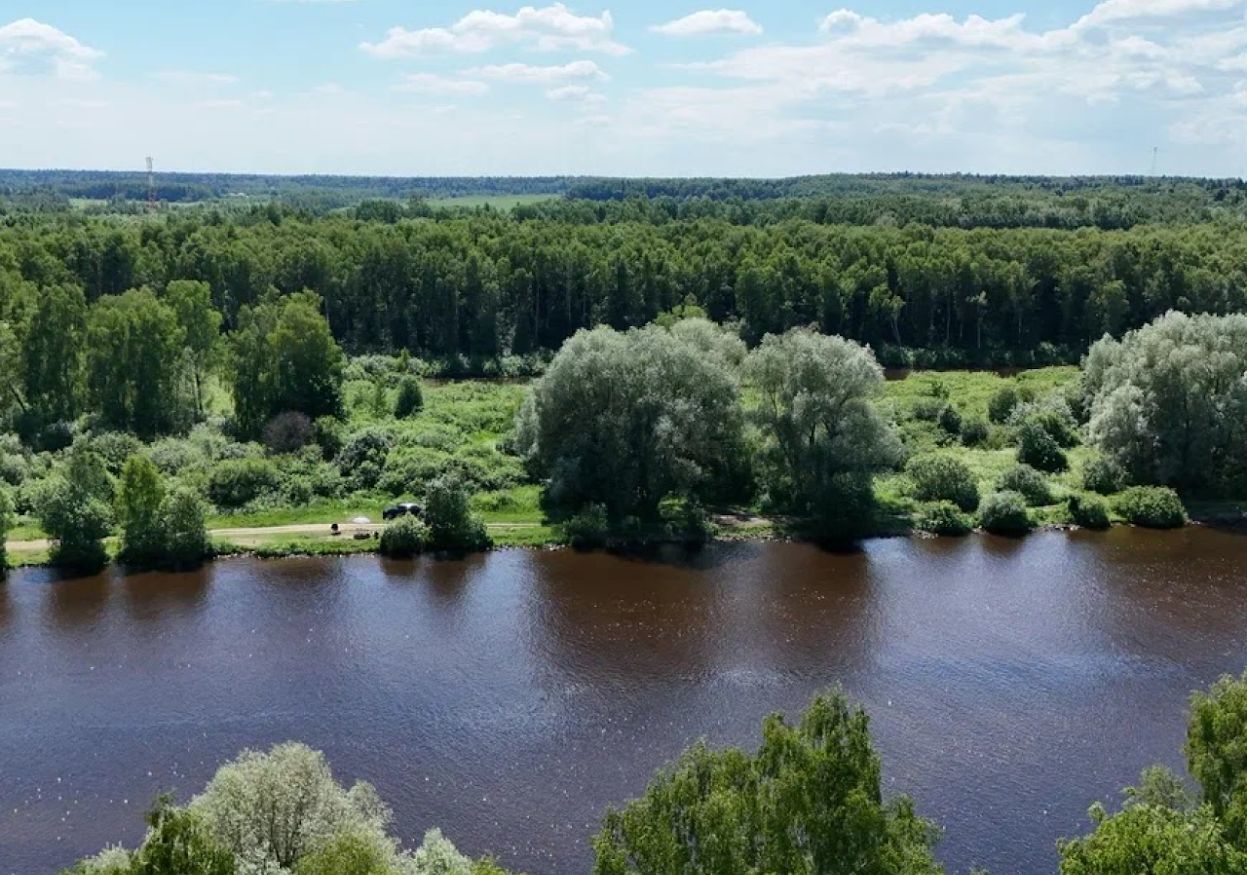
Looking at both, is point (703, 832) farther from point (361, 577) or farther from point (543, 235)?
point (543, 235)

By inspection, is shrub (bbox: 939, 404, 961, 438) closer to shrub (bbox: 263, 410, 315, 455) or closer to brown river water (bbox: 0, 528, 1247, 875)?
brown river water (bbox: 0, 528, 1247, 875)

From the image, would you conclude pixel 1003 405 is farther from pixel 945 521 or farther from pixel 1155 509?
pixel 945 521

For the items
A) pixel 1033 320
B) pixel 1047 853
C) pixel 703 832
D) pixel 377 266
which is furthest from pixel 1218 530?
pixel 377 266

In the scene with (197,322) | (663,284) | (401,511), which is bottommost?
(401,511)

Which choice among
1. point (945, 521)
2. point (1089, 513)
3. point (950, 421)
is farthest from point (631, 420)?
point (950, 421)

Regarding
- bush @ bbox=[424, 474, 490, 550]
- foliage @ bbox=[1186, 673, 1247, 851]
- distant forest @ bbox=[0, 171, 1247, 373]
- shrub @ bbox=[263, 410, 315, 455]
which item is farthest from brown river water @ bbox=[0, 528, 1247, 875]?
distant forest @ bbox=[0, 171, 1247, 373]

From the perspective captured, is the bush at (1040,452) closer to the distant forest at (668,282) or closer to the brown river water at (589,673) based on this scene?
the brown river water at (589,673)
